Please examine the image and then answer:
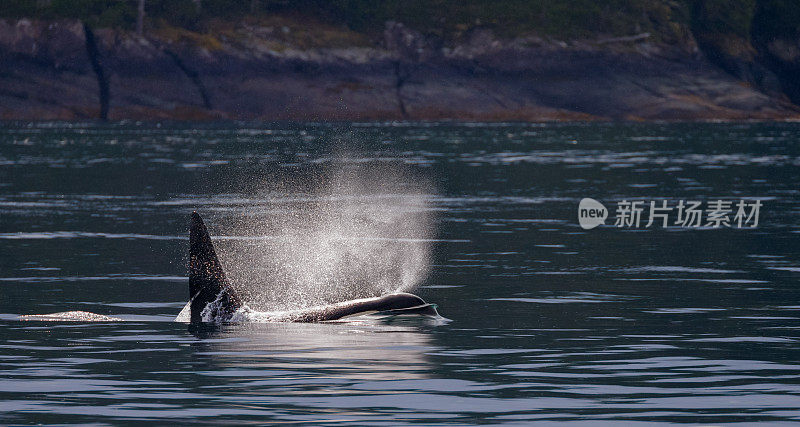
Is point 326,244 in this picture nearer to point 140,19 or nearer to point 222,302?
point 222,302

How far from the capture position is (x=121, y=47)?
523ft

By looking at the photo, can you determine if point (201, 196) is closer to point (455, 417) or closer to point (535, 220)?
point (535, 220)

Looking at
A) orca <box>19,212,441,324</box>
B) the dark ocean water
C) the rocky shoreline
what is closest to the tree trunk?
the rocky shoreline

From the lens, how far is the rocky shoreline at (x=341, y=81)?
15550 centimetres

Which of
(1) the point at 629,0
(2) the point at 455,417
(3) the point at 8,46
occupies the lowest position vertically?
(2) the point at 455,417

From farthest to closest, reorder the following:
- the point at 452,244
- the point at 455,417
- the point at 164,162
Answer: the point at 164,162 < the point at 452,244 < the point at 455,417

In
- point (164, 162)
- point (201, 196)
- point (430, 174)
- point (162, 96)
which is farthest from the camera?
point (162, 96)

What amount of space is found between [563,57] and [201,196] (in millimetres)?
115013

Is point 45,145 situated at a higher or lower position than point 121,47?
lower

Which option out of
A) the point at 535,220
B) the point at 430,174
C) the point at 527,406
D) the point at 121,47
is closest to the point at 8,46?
the point at 121,47
